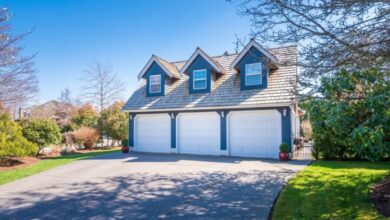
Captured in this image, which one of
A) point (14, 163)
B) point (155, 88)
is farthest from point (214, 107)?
point (14, 163)

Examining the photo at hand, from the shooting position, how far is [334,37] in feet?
18.4

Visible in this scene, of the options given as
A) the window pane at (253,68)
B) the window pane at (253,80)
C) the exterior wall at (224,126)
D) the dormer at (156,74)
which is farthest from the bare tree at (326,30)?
the dormer at (156,74)

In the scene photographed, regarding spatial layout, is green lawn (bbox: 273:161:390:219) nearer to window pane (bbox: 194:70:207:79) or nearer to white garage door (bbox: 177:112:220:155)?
white garage door (bbox: 177:112:220:155)

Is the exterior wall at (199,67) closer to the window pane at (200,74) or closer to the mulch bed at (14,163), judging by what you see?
the window pane at (200,74)

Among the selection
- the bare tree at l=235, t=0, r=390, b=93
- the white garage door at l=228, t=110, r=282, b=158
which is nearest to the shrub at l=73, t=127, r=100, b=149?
the white garage door at l=228, t=110, r=282, b=158

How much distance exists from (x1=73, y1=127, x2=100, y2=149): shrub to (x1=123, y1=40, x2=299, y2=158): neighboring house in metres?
5.91

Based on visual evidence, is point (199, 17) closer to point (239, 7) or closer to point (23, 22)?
point (239, 7)

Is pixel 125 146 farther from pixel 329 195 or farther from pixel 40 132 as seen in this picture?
pixel 329 195

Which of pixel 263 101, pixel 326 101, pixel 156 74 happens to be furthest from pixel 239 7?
pixel 156 74

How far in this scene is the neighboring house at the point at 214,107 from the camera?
1429cm

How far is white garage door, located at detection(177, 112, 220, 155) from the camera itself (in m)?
15.8

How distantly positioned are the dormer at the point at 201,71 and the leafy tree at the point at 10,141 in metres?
10.0

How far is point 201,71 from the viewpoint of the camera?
659 inches

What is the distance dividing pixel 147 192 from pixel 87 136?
53.9ft
